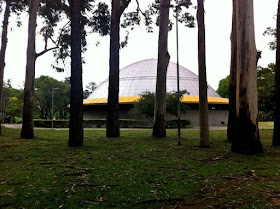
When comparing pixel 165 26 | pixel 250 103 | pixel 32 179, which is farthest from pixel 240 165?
pixel 165 26

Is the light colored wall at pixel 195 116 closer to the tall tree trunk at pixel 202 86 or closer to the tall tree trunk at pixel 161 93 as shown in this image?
the tall tree trunk at pixel 161 93

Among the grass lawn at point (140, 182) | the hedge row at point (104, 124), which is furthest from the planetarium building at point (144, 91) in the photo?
the grass lawn at point (140, 182)

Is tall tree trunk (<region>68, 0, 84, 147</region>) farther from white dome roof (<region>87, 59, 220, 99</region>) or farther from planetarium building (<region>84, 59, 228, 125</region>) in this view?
white dome roof (<region>87, 59, 220, 99</region>)

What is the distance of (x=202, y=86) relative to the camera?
34.5 ft

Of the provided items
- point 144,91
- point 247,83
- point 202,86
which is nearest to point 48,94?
point 144,91

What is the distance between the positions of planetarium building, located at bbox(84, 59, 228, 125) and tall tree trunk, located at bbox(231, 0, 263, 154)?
31599mm

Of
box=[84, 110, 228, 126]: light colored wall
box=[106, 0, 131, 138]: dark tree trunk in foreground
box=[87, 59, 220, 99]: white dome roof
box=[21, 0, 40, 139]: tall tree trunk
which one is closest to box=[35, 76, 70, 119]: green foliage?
box=[87, 59, 220, 99]: white dome roof

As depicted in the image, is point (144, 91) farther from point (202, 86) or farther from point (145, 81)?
point (202, 86)

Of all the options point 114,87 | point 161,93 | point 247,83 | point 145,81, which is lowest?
point 247,83

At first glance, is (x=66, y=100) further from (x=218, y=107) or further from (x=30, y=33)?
(x=30, y=33)

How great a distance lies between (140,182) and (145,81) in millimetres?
41893

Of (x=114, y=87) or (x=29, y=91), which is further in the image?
(x=114, y=87)

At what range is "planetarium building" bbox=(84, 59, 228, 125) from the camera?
43.1m

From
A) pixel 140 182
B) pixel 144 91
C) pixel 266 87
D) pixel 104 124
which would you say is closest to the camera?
pixel 140 182
